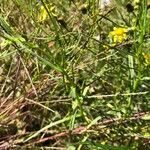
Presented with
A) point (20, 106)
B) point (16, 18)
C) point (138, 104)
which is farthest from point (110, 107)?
point (16, 18)

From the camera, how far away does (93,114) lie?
1.68m

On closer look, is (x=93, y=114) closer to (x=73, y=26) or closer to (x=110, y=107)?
(x=110, y=107)

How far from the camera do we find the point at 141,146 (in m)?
1.49

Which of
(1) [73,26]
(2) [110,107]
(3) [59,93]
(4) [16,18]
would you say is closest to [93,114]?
(2) [110,107]

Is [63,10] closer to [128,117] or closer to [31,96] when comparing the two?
[31,96]

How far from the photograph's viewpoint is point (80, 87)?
5.48ft

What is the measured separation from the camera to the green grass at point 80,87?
1411 millimetres

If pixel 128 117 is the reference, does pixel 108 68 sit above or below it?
above

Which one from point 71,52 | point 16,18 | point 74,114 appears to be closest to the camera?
point 74,114

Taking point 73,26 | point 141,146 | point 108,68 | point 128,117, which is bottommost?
point 141,146

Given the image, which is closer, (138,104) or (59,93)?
(138,104)

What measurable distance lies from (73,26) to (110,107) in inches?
15.3

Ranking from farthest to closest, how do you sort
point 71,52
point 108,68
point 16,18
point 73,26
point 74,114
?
point 16,18, point 73,26, point 108,68, point 71,52, point 74,114

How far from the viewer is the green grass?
1411mm
